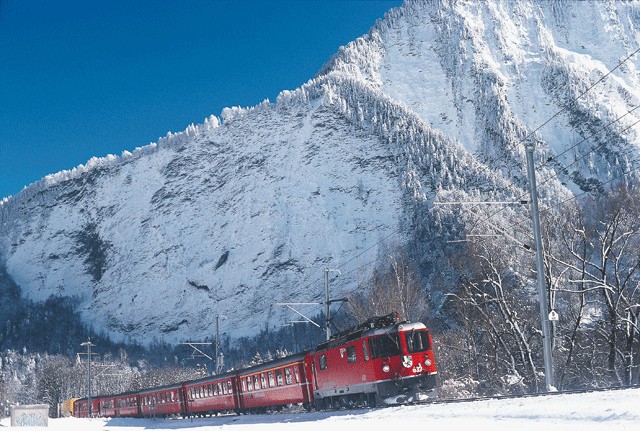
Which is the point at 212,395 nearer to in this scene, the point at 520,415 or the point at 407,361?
the point at 407,361

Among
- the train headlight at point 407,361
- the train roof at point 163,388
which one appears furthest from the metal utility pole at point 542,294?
the train roof at point 163,388

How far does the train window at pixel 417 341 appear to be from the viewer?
91.8 feet

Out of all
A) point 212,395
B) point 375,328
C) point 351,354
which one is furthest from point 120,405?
point 375,328

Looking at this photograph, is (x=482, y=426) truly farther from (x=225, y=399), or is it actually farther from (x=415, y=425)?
(x=225, y=399)

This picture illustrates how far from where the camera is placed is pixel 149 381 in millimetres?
135125

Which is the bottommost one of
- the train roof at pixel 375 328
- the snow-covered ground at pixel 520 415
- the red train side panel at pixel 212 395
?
the snow-covered ground at pixel 520 415

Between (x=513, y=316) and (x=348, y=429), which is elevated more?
(x=513, y=316)

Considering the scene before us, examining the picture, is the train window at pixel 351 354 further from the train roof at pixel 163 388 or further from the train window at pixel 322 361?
the train roof at pixel 163 388

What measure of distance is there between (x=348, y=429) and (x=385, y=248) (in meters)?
175

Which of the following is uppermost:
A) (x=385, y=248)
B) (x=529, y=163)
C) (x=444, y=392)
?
(x=385, y=248)

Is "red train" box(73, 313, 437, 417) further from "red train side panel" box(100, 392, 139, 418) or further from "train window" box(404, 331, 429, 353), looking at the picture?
"red train side panel" box(100, 392, 139, 418)

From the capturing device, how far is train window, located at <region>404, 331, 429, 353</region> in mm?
27984

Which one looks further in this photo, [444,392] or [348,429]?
A: [444,392]

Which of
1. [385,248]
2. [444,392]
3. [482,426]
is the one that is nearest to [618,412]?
[482,426]
